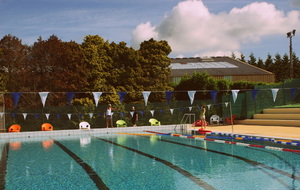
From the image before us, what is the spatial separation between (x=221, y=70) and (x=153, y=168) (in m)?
43.3

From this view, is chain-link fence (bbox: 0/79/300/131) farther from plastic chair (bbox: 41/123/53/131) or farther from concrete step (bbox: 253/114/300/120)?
concrete step (bbox: 253/114/300/120)

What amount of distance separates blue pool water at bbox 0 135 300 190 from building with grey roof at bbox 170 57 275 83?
3607cm

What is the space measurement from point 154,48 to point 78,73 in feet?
24.9

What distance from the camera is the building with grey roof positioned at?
158ft

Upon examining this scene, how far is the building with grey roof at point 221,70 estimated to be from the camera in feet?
158

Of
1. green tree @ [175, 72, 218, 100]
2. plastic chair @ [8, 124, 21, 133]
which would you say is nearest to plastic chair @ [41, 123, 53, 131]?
plastic chair @ [8, 124, 21, 133]

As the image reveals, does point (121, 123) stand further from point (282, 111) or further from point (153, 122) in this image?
point (282, 111)

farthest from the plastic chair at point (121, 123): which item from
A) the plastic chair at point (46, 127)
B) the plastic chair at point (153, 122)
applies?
the plastic chair at point (46, 127)

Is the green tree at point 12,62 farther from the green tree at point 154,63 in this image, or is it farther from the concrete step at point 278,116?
the concrete step at point 278,116

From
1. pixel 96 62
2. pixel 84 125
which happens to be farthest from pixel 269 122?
pixel 96 62

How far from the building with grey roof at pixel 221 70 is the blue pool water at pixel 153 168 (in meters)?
36.1

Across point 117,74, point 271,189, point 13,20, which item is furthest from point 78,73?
point 271,189

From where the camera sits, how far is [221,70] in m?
49.5

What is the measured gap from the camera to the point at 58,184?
6434mm
